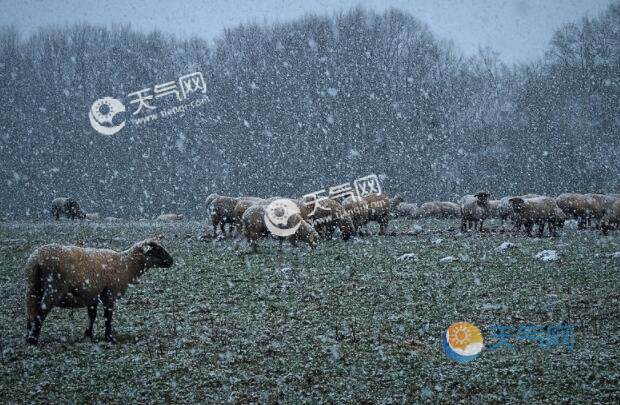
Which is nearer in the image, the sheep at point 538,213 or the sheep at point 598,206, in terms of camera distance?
the sheep at point 538,213

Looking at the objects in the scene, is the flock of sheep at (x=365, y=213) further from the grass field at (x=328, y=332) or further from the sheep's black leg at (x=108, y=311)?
the sheep's black leg at (x=108, y=311)

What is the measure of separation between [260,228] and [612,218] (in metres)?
13.6

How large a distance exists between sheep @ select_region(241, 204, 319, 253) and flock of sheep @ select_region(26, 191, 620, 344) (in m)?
0.03

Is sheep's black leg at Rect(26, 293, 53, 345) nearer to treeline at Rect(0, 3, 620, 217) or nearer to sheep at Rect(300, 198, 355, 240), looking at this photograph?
sheep at Rect(300, 198, 355, 240)

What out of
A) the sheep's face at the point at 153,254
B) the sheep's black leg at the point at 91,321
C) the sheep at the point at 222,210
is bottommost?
the sheep's black leg at the point at 91,321

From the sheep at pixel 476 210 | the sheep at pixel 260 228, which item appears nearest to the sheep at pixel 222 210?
the sheep at pixel 260 228

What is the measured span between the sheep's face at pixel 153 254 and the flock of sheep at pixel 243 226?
0.02 m

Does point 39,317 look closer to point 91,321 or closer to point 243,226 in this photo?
point 91,321

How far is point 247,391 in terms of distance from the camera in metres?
7.64

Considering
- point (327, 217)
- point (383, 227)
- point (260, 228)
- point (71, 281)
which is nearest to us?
point (71, 281)

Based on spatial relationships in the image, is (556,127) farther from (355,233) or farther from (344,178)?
(355,233)

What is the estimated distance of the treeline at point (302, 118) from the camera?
45.2 meters

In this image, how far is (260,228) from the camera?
1920 cm

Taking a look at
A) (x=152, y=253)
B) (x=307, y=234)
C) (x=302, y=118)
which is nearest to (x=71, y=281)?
(x=152, y=253)
